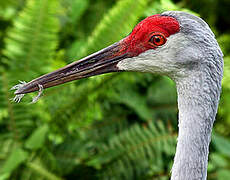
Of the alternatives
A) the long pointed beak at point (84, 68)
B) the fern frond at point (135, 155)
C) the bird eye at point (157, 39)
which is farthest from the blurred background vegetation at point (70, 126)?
the bird eye at point (157, 39)

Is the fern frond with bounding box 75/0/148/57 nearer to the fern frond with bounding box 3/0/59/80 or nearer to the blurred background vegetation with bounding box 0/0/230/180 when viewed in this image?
the blurred background vegetation with bounding box 0/0/230/180

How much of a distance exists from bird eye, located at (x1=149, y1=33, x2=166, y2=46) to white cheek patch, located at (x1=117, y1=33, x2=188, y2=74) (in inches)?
0.9

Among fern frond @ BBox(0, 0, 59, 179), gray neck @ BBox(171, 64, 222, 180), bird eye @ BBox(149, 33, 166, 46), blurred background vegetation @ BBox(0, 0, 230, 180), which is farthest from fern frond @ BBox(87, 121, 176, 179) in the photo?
bird eye @ BBox(149, 33, 166, 46)

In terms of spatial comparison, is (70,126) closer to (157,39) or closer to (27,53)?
(27,53)

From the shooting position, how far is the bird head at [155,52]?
6.47 ft

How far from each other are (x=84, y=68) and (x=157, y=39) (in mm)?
432

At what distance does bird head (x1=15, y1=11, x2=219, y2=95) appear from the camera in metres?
1.97

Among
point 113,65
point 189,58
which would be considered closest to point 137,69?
point 113,65

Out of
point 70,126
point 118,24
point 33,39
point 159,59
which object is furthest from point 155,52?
point 33,39

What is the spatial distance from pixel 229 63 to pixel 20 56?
2.28 meters

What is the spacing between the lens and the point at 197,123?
1.99 meters

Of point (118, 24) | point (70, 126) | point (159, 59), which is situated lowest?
point (159, 59)

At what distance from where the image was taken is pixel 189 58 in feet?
6.50

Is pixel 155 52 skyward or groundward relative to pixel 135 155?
groundward
